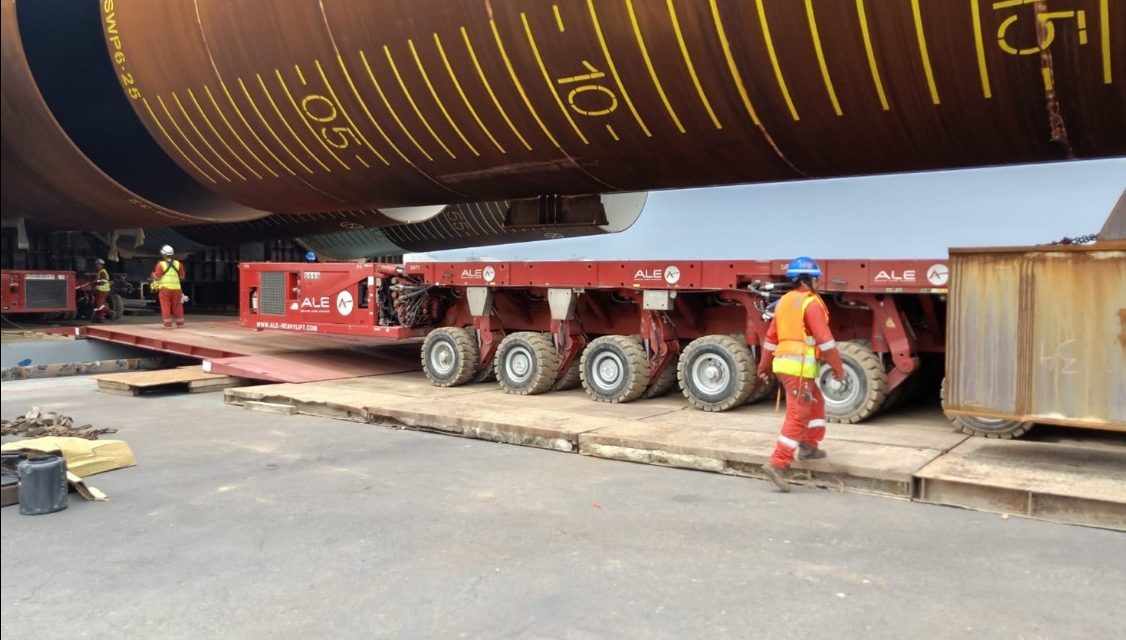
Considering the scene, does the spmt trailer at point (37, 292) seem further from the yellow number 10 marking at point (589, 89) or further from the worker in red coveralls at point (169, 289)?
the yellow number 10 marking at point (589, 89)

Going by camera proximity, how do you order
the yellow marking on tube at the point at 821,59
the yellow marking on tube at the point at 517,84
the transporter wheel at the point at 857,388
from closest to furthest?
the yellow marking on tube at the point at 821,59 → the yellow marking on tube at the point at 517,84 → the transporter wheel at the point at 857,388

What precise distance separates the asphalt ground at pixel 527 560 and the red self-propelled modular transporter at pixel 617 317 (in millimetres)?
2190

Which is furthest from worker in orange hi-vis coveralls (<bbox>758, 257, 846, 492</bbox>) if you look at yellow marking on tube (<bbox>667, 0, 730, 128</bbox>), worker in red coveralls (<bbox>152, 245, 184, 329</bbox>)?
worker in red coveralls (<bbox>152, 245, 184, 329</bbox>)

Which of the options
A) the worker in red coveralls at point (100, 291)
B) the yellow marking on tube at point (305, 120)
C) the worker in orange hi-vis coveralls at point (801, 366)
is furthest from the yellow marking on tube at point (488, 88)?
the worker in red coveralls at point (100, 291)

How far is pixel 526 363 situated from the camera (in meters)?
9.58

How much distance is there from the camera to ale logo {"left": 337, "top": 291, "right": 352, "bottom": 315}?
36.2 ft

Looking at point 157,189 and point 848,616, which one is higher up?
point 157,189

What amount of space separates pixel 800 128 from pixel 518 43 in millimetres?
2085

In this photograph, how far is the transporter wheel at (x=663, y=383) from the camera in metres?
9.26

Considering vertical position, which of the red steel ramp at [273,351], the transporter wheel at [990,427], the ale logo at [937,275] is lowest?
the transporter wheel at [990,427]

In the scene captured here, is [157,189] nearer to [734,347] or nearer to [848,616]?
[734,347]

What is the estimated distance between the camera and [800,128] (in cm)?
596

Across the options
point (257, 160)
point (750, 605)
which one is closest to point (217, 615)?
point (750, 605)

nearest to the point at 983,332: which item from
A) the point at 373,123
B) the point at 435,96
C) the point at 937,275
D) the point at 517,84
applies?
the point at 937,275
